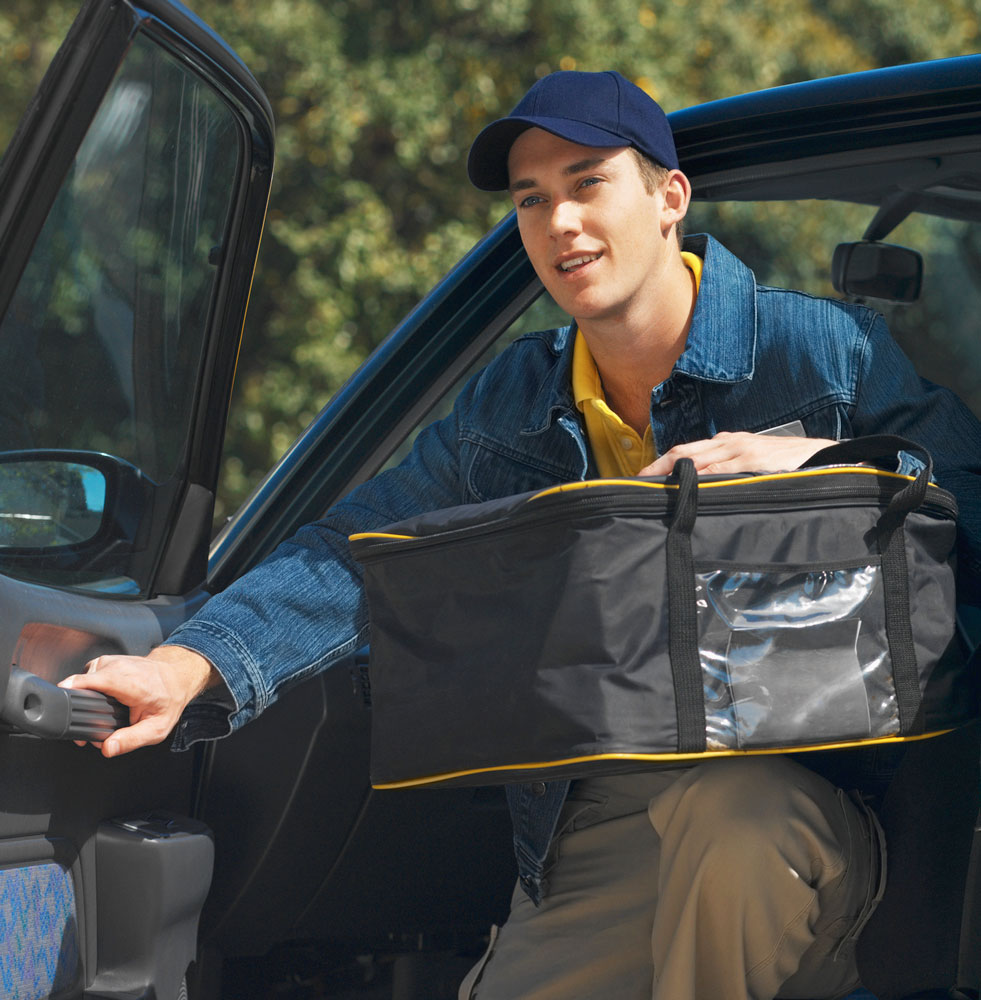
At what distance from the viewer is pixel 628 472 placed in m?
2.14

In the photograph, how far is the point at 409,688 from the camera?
5.51 ft

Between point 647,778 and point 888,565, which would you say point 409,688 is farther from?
point 888,565

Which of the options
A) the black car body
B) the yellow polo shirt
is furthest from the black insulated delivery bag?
the yellow polo shirt

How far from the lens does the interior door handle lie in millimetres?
1523

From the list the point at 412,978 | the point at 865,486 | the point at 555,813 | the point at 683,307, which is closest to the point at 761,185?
the point at 683,307

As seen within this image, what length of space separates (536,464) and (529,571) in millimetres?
570

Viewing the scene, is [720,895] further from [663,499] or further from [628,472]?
[628,472]

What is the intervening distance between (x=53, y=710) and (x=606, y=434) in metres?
0.96

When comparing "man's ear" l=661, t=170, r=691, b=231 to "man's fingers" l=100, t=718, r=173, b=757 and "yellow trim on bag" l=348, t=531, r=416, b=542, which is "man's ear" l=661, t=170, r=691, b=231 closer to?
"yellow trim on bag" l=348, t=531, r=416, b=542

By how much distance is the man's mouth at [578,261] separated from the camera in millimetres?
2129

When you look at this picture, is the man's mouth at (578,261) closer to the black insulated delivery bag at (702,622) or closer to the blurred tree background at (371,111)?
the black insulated delivery bag at (702,622)

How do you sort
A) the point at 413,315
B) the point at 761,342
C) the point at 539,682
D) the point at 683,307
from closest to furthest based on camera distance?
the point at 539,682 < the point at 761,342 < the point at 683,307 < the point at 413,315

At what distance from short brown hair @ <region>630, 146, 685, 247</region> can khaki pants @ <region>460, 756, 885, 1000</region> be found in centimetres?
88

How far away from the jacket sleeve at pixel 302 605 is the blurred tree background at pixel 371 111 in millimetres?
6764
